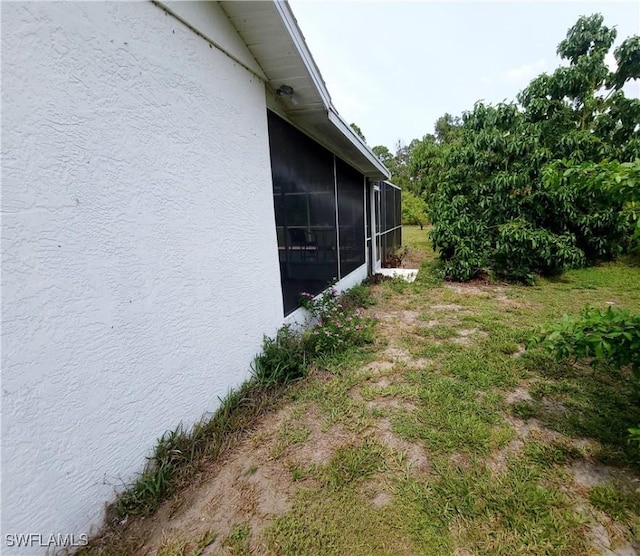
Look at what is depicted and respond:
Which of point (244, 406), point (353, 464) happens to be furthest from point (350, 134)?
point (353, 464)

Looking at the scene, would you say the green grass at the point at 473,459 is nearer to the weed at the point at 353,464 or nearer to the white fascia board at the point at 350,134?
the weed at the point at 353,464

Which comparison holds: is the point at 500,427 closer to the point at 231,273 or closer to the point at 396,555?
the point at 396,555

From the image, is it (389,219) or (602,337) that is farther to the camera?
(389,219)

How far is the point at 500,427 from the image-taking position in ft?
7.10

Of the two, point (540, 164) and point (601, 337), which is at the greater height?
point (540, 164)

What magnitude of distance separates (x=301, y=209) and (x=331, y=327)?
1526 mm

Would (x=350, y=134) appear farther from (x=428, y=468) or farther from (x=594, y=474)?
(x=594, y=474)


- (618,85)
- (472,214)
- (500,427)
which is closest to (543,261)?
(472,214)

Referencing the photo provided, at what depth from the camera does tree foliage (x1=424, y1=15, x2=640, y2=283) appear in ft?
19.8

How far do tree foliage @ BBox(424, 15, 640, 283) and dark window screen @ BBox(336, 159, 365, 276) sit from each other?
1.93m

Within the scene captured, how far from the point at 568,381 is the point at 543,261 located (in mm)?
4524

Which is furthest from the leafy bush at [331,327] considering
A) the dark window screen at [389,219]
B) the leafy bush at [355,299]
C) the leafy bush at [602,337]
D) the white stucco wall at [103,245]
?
the dark window screen at [389,219]

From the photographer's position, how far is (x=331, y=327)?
11.5 feet

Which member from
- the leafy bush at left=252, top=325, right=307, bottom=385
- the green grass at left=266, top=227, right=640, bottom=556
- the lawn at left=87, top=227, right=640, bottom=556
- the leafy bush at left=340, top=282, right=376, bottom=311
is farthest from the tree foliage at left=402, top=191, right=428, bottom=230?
the leafy bush at left=252, top=325, right=307, bottom=385
